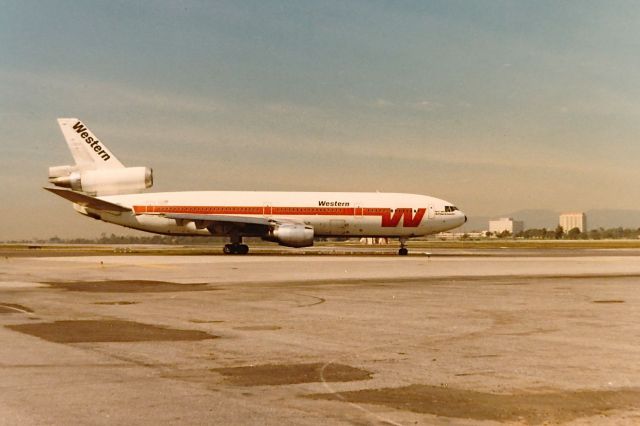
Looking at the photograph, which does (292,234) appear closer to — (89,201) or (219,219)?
(219,219)

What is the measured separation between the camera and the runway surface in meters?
5.80

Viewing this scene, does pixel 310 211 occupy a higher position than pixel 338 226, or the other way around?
pixel 310 211

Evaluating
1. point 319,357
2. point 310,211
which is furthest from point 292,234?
point 319,357

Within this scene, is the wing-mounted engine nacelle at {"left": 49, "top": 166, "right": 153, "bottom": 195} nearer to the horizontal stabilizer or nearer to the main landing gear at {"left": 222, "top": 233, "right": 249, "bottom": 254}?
the horizontal stabilizer

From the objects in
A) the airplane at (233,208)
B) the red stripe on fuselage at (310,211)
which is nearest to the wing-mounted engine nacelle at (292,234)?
the airplane at (233,208)

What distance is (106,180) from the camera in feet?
160

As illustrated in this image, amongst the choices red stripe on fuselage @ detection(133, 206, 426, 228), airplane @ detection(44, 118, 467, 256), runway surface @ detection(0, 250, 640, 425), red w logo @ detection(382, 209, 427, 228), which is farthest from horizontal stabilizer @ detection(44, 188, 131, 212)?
runway surface @ detection(0, 250, 640, 425)

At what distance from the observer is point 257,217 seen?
47.1 m

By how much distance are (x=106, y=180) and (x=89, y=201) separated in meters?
3.25

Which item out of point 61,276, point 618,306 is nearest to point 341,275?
point 61,276

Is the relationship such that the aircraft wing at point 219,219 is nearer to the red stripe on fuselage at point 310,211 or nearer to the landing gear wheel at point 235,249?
the red stripe on fuselage at point 310,211

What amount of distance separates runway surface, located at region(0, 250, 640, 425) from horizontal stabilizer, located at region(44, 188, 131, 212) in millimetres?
27927

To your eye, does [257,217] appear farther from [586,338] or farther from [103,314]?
[586,338]

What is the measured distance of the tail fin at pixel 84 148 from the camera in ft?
162
